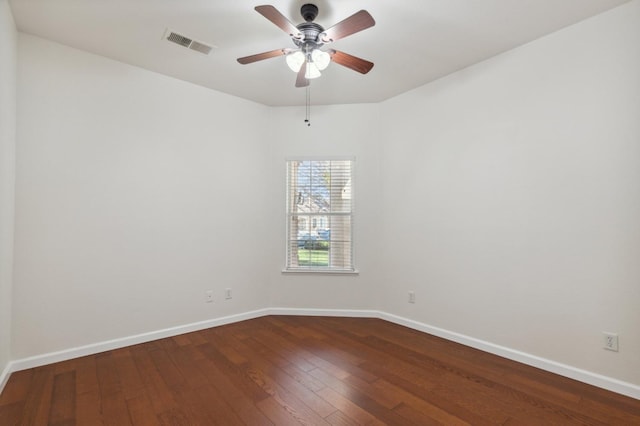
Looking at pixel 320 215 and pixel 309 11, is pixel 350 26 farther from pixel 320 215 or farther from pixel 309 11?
pixel 320 215

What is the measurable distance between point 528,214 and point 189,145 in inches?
138

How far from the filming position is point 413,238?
3.66 meters

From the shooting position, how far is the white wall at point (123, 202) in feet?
8.61

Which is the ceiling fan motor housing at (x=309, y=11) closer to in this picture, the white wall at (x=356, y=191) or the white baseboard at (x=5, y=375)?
the white wall at (x=356, y=191)

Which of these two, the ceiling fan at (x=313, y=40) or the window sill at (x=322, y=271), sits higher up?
the ceiling fan at (x=313, y=40)

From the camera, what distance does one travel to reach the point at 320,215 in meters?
4.08

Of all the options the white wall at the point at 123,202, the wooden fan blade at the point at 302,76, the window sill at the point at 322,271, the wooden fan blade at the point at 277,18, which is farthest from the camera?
the window sill at the point at 322,271

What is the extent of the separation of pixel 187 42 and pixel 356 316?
352 centimetres

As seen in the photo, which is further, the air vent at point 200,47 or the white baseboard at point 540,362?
the air vent at point 200,47

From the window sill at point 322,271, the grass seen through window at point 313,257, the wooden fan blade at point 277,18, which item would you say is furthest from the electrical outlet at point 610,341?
the wooden fan blade at point 277,18

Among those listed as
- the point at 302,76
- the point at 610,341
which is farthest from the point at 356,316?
the point at 302,76

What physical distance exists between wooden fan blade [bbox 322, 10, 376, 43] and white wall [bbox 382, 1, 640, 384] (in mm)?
1691

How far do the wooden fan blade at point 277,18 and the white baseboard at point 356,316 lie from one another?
311cm

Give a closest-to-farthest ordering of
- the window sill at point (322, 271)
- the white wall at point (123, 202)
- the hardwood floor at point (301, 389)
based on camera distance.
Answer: the hardwood floor at point (301, 389), the white wall at point (123, 202), the window sill at point (322, 271)
